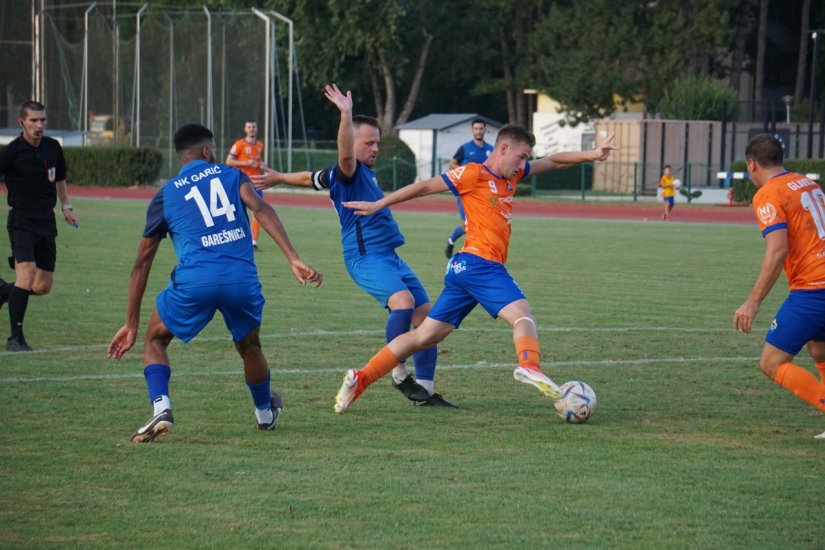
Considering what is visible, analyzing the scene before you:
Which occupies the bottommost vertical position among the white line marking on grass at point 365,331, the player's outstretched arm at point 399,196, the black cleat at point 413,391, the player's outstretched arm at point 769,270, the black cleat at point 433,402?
the white line marking on grass at point 365,331

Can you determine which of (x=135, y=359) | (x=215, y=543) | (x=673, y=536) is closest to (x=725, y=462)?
(x=673, y=536)

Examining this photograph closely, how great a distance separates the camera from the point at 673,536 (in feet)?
17.4

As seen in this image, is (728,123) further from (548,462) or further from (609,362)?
(548,462)

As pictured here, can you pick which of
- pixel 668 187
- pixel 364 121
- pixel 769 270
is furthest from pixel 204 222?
pixel 668 187

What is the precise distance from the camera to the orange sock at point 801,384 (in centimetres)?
739

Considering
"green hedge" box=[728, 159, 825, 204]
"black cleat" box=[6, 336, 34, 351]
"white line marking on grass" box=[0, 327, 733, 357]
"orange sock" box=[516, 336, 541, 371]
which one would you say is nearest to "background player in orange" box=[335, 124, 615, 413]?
"orange sock" box=[516, 336, 541, 371]

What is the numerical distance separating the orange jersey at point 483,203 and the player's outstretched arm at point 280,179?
1130mm

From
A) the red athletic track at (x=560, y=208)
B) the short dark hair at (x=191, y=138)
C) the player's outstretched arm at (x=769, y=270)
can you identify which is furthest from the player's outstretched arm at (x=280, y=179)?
the red athletic track at (x=560, y=208)

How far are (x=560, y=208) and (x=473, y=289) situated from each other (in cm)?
3041

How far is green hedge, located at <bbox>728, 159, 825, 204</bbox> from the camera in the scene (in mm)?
35625

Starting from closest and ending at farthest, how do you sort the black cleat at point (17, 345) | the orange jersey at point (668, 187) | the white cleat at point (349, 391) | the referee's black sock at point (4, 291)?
the white cleat at point (349, 391)
the black cleat at point (17, 345)
the referee's black sock at point (4, 291)
the orange jersey at point (668, 187)

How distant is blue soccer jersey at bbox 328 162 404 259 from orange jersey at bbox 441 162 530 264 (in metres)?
0.79

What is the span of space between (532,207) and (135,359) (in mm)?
28692

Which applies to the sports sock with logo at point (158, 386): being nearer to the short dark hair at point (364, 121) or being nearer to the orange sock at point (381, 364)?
the orange sock at point (381, 364)
